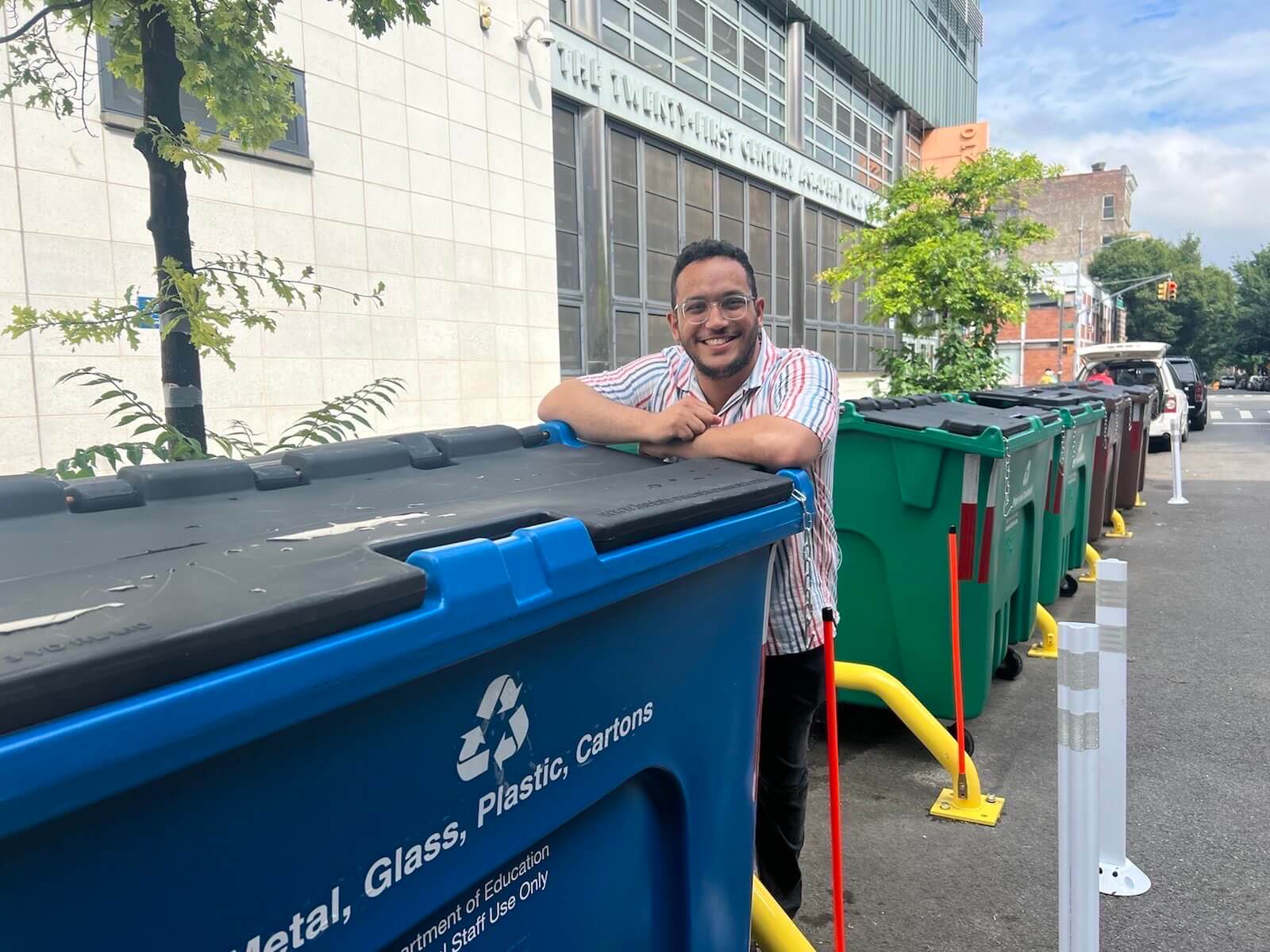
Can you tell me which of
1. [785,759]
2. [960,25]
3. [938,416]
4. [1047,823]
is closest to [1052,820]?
[1047,823]

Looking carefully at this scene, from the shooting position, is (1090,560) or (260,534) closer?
(260,534)

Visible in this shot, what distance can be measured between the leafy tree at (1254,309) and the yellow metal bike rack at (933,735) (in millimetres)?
77213

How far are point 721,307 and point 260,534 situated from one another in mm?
1541

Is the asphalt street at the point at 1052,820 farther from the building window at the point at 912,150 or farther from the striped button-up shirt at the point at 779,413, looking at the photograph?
the building window at the point at 912,150

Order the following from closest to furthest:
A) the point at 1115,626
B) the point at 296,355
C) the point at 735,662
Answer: the point at 735,662 → the point at 1115,626 → the point at 296,355

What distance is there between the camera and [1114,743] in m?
3.10

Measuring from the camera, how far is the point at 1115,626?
9.71 feet

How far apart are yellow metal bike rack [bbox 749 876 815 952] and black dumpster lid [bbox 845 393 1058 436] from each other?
92.0 inches

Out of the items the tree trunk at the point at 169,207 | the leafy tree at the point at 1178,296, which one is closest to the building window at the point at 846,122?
the tree trunk at the point at 169,207

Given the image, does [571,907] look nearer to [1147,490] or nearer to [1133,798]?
[1133,798]

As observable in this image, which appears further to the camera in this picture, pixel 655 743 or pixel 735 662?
pixel 735 662

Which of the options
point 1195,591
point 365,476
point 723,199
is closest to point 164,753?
point 365,476

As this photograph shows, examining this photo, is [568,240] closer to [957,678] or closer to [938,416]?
[938,416]

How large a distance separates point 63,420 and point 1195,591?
904 centimetres
